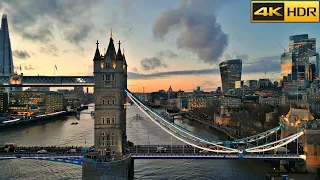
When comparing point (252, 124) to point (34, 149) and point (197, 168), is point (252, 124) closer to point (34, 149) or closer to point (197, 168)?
point (197, 168)

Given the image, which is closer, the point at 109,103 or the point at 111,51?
the point at 109,103

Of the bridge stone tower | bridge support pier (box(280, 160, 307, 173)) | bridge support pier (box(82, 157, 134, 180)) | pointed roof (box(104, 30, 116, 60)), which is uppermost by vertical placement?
pointed roof (box(104, 30, 116, 60))

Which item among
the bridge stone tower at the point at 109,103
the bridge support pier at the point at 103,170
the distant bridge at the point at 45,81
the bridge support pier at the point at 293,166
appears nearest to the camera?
the bridge support pier at the point at 103,170

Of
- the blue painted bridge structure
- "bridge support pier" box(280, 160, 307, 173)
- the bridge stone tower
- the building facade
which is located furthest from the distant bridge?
the building facade

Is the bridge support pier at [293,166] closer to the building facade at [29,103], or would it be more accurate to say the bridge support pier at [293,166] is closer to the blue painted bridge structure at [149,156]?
the blue painted bridge structure at [149,156]

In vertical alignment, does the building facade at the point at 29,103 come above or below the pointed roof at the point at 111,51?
below

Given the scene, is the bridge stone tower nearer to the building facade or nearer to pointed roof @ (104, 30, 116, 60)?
pointed roof @ (104, 30, 116, 60)

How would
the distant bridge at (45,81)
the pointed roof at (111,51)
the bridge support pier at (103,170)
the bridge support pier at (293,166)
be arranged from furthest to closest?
the distant bridge at (45,81)
the bridge support pier at (293,166)
the pointed roof at (111,51)
the bridge support pier at (103,170)

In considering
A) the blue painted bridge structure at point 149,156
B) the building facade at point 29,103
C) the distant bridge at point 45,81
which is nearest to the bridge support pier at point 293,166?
the blue painted bridge structure at point 149,156

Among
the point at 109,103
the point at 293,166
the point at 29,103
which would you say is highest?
the point at 109,103

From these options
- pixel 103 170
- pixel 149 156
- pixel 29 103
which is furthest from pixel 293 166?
pixel 29 103

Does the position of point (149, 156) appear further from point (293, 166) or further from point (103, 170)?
point (293, 166)

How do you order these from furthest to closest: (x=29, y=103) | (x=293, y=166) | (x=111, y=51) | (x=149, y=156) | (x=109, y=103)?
(x=29, y=103) < (x=293, y=166) < (x=149, y=156) < (x=111, y=51) < (x=109, y=103)

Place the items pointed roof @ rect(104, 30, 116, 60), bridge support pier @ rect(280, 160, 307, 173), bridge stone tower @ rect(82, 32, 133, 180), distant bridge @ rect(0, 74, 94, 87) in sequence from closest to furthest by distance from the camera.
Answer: bridge stone tower @ rect(82, 32, 133, 180) < pointed roof @ rect(104, 30, 116, 60) < bridge support pier @ rect(280, 160, 307, 173) < distant bridge @ rect(0, 74, 94, 87)
